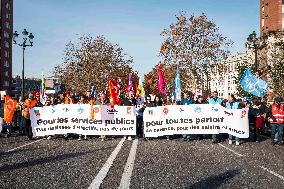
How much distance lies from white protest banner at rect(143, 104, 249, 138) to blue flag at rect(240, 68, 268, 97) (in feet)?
4.47

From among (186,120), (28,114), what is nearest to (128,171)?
(186,120)

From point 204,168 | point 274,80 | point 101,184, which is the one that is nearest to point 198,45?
point 274,80

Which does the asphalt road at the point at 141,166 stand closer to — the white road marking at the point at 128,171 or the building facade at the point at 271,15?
the white road marking at the point at 128,171

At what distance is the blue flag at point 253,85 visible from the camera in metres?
17.5

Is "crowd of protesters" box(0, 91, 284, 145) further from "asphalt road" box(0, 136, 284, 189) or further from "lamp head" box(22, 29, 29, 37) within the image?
"lamp head" box(22, 29, 29, 37)

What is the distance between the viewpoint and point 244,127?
16.5 metres

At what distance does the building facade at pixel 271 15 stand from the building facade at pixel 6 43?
52.7 m

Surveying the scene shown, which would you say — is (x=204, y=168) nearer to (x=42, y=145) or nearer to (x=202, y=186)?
(x=202, y=186)

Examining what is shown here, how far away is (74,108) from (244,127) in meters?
7.00

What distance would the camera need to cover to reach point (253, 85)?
17734 millimetres

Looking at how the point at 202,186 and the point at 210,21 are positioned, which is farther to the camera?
the point at 210,21

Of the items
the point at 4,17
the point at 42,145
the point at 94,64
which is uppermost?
the point at 4,17

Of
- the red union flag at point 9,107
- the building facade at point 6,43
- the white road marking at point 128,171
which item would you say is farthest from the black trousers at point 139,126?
the building facade at point 6,43

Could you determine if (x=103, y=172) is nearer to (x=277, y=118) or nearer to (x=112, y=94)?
(x=112, y=94)
